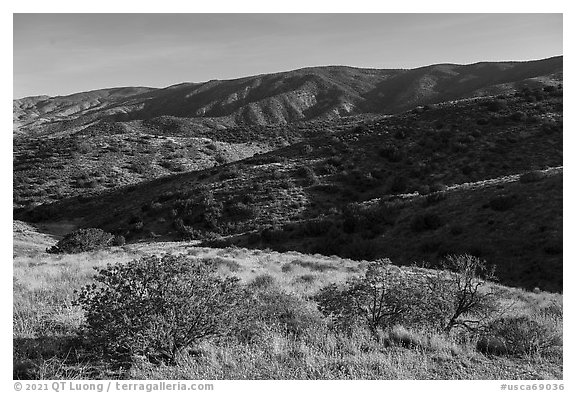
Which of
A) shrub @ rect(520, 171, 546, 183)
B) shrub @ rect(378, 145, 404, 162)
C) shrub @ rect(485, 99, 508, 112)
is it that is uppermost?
shrub @ rect(485, 99, 508, 112)

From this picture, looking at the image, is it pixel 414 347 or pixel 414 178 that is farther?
pixel 414 178

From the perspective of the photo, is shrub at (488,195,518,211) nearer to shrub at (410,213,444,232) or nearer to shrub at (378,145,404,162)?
shrub at (410,213,444,232)

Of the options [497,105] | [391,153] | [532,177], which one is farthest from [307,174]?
[497,105]

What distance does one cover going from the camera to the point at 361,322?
6492 millimetres

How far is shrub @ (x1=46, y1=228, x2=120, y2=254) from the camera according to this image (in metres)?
20.7

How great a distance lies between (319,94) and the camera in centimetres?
11475

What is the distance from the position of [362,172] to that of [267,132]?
24807mm

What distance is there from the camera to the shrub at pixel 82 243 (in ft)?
68.0

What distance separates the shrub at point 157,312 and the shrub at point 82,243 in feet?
54.8

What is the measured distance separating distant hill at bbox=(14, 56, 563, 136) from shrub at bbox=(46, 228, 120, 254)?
61971 millimetres

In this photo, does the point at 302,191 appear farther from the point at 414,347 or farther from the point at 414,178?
the point at 414,347

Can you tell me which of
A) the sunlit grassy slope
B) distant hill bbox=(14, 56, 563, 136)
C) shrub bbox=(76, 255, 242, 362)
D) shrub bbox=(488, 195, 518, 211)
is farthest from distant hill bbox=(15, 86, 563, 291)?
distant hill bbox=(14, 56, 563, 136)
